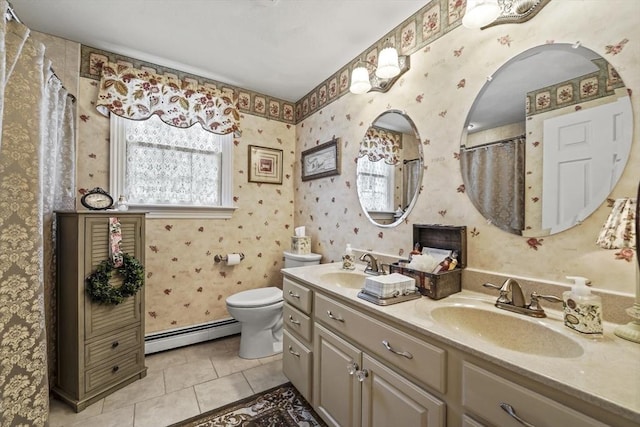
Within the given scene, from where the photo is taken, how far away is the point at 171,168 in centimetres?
234

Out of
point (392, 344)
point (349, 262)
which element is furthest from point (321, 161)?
point (392, 344)

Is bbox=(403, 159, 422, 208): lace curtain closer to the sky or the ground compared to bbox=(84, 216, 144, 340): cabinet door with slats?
closer to the sky

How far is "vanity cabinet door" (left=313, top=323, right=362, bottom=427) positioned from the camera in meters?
1.20

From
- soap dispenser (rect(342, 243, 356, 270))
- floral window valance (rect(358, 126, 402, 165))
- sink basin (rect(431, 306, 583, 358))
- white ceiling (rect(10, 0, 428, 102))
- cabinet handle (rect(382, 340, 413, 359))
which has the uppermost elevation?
white ceiling (rect(10, 0, 428, 102))

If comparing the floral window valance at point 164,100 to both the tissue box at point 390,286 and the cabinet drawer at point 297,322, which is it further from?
the tissue box at point 390,286

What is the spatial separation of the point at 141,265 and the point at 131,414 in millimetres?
880

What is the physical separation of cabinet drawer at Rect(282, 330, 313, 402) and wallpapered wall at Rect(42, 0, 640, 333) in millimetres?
819

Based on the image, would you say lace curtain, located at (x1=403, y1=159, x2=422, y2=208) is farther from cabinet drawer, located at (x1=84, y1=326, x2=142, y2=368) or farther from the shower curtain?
cabinet drawer, located at (x1=84, y1=326, x2=142, y2=368)

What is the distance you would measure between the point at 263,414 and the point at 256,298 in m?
0.84

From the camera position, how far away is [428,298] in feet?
3.97

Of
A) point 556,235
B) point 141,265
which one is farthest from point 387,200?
point 141,265

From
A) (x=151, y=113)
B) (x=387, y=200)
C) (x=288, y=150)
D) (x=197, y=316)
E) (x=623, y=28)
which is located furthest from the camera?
(x=288, y=150)

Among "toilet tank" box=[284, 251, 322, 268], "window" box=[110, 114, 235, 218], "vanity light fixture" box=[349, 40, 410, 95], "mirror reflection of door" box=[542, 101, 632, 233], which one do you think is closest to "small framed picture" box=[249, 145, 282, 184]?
"window" box=[110, 114, 235, 218]

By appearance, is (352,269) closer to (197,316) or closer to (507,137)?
(507,137)
